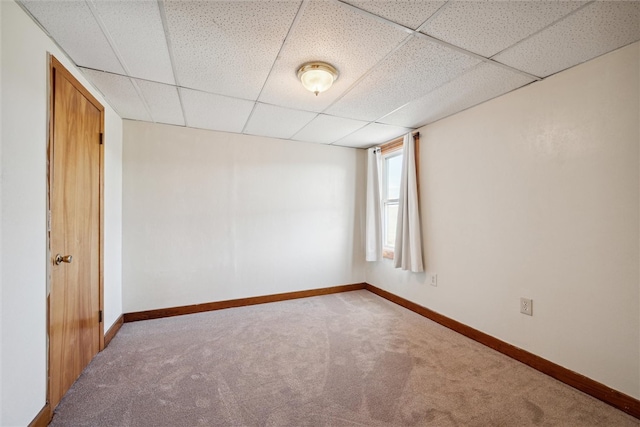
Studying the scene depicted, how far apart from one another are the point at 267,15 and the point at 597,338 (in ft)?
9.35

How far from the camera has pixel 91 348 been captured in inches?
83.7

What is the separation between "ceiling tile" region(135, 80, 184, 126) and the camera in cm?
219

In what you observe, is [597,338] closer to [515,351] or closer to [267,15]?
[515,351]

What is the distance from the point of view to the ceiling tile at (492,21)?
1320mm

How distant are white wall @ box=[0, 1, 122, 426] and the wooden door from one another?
0.31 feet

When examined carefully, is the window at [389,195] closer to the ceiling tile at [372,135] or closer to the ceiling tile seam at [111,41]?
the ceiling tile at [372,135]

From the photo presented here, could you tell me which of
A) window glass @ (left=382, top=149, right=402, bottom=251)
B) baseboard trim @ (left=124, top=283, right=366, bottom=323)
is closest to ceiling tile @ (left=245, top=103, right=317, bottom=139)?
window glass @ (left=382, top=149, right=402, bottom=251)

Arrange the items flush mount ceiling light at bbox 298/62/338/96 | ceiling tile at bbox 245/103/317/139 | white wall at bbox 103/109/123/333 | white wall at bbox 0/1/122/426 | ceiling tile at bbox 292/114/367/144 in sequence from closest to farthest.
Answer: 1. white wall at bbox 0/1/122/426
2. flush mount ceiling light at bbox 298/62/338/96
3. white wall at bbox 103/109/123/333
4. ceiling tile at bbox 245/103/317/139
5. ceiling tile at bbox 292/114/367/144

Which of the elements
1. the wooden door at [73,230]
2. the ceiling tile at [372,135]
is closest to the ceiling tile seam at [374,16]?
the ceiling tile at [372,135]

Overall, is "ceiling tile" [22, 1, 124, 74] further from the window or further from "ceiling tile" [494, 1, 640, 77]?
the window

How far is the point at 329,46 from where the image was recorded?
1641mm

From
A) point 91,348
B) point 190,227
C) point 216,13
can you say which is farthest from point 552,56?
point 91,348

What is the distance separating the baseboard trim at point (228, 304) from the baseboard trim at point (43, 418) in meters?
1.49

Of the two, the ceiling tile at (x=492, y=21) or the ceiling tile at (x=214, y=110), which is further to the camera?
the ceiling tile at (x=214, y=110)
